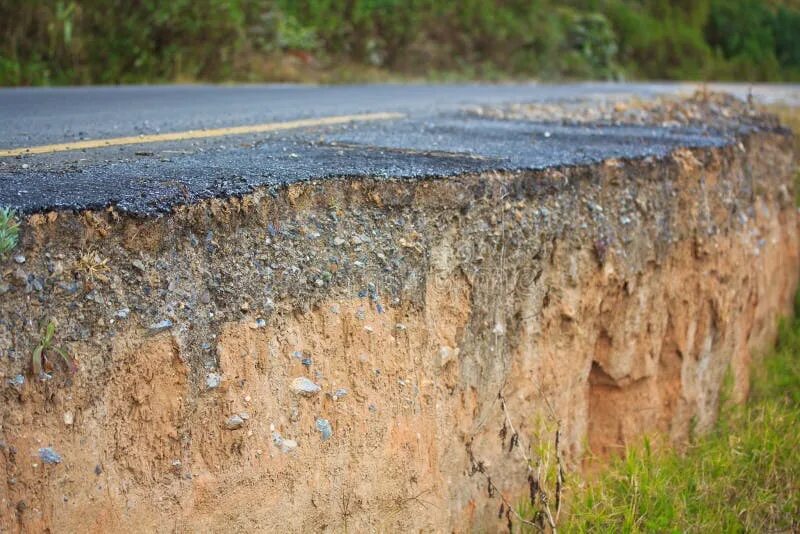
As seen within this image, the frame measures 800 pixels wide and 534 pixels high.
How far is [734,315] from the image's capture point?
627 cm

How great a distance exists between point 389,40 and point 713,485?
1205 centimetres

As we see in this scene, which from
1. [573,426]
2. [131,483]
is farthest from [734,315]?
[131,483]

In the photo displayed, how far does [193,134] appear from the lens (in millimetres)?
4965

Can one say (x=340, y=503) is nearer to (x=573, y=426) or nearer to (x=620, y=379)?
(x=573, y=426)

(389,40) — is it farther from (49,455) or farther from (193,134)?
Result: (49,455)

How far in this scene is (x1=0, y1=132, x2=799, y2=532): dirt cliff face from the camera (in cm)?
277

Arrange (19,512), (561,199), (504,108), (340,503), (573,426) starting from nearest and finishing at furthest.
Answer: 1. (19,512)
2. (340,503)
3. (561,199)
4. (573,426)
5. (504,108)

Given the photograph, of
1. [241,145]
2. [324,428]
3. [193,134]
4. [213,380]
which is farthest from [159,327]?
[193,134]

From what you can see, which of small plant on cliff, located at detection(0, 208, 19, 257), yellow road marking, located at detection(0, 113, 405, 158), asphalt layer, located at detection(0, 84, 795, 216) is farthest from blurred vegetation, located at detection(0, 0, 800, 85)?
small plant on cliff, located at detection(0, 208, 19, 257)

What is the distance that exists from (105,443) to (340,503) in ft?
3.28

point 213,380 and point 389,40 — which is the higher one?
point 389,40

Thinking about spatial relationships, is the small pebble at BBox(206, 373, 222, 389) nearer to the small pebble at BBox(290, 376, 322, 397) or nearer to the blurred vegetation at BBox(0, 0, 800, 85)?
the small pebble at BBox(290, 376, 322, 397)

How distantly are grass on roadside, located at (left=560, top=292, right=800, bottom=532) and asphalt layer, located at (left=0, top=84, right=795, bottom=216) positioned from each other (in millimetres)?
1696

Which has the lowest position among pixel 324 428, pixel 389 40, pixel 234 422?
pixel 324 428
